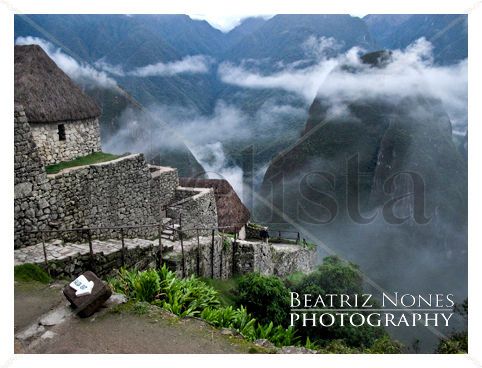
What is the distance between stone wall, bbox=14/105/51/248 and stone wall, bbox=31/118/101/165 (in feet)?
2.39

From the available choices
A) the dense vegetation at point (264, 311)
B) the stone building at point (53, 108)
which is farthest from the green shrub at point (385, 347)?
the stone building at point (53, 108)

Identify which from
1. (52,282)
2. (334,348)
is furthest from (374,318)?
(52,282)

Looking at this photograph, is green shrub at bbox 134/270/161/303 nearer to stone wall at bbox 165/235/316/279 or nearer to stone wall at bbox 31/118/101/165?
stone wall at bbox 165/235/316/279

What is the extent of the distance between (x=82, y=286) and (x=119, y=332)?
0.93m

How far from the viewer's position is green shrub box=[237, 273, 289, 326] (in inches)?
351

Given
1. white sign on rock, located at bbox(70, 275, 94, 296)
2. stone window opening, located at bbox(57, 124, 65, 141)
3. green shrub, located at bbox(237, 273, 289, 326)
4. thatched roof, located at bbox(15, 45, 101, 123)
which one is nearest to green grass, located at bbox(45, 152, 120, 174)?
stone window opening, located at bbox(57, 124, 65, 141)

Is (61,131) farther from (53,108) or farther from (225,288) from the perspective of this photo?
(225,288)

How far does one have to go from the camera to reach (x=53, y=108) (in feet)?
30.7

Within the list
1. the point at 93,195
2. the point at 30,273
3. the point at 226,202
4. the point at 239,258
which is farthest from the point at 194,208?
the point at 30,273

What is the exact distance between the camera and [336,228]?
383 inches

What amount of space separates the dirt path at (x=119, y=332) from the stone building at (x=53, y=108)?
290 centimetres

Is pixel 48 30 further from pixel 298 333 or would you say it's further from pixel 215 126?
pixel 298 333

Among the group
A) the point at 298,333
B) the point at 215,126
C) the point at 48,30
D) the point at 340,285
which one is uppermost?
the point at 48,30
